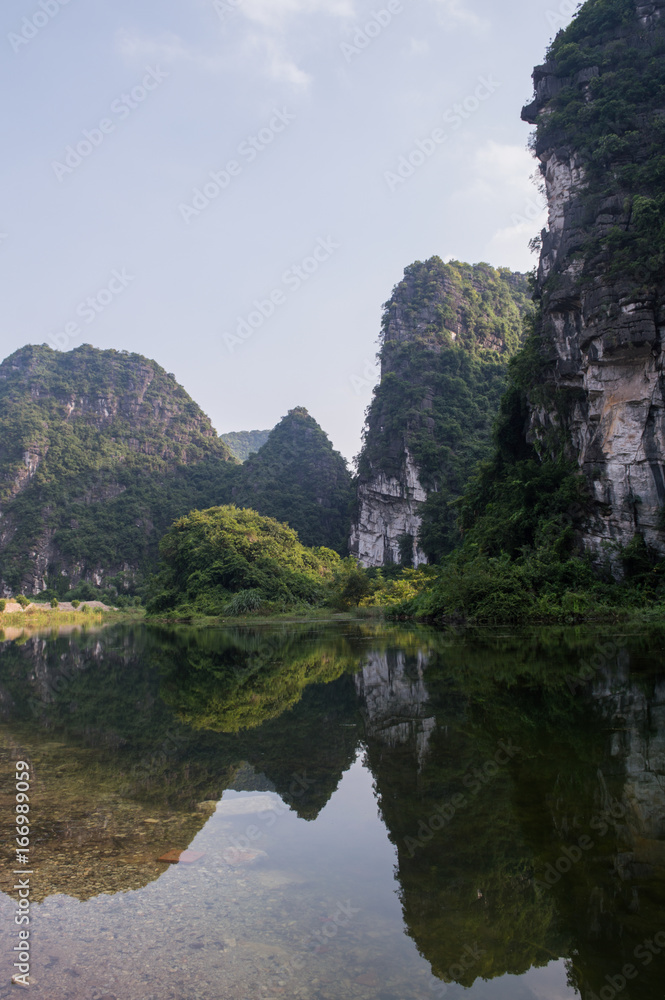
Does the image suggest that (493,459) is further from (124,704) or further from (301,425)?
(301,425)

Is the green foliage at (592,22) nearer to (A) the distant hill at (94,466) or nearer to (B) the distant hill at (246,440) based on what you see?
(A) the distant hill at (94,466)

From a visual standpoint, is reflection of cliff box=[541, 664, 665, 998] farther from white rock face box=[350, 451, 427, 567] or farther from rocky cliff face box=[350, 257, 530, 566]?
white rock face box=[350, 451, 427, 567]

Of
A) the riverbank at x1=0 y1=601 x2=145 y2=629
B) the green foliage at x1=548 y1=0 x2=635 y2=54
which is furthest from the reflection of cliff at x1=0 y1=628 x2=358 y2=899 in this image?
the riverbank at x1=0 y1=601 x2=145 y2=629

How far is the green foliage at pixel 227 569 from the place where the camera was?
132 ft

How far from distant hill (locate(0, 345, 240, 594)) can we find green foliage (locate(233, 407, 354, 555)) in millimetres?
7514

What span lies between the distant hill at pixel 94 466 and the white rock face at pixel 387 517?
33582mm

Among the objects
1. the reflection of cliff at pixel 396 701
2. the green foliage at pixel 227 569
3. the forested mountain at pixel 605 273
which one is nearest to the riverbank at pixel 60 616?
the green foliage at pixel 227 569

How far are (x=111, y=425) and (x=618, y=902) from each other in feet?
356

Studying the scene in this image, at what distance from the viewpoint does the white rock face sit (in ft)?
178

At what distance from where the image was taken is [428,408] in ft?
191

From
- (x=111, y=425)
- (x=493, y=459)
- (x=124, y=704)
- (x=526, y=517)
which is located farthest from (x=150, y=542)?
(x=124, y=704)

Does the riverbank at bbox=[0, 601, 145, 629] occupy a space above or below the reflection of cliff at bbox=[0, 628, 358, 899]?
below

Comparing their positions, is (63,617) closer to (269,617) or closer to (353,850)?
(269,617)

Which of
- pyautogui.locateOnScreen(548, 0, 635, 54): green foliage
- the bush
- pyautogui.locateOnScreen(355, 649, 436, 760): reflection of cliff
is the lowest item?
the bush
